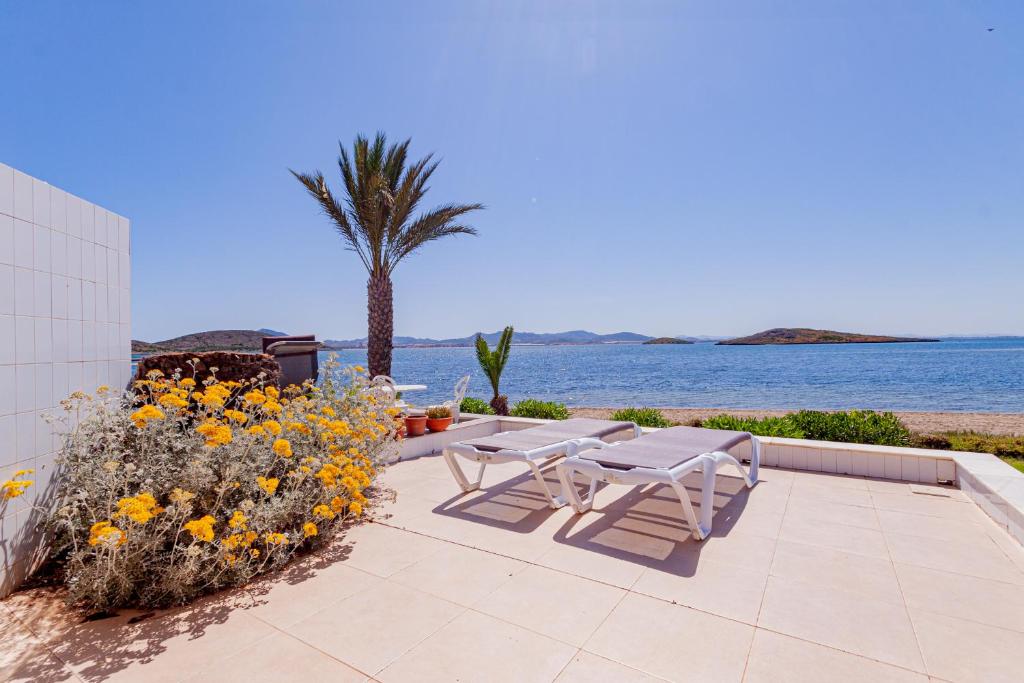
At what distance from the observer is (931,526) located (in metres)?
3.81

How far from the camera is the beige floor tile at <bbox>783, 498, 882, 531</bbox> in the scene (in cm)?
394

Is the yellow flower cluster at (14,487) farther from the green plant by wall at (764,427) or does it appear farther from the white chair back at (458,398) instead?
the green plant by wall at (764,427)

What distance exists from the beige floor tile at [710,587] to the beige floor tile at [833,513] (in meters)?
1.43

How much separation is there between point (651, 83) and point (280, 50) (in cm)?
741

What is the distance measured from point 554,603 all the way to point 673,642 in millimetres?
699

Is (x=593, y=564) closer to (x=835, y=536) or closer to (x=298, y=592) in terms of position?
(x=298, y=592)

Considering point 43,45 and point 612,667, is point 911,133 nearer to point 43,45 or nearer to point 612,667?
point 612,667

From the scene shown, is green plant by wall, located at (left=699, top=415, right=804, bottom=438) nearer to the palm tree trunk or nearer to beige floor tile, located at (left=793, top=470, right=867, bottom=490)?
beige floor tile, located at (left=793, top=470, right=867, bottom=490)

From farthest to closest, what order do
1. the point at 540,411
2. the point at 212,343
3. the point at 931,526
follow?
the point at 540,411 → the point at 212,343 → the point at 931,526

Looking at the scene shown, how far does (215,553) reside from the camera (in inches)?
111

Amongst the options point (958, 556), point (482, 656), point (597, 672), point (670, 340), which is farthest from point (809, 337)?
point (482, 656)

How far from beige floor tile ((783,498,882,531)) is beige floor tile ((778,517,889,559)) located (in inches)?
3.7

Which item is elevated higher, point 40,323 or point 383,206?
point 383,206

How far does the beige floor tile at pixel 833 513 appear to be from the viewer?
3.94m
